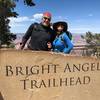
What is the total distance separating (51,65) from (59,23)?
29.8 inches

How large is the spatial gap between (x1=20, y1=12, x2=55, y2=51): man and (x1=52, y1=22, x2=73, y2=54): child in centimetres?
10

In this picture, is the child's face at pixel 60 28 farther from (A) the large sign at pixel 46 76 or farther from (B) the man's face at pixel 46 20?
(A) the large sign at pixel 46 76

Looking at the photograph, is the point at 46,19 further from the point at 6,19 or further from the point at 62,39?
the point at 6,19

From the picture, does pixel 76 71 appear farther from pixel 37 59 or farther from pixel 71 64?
pixel 37 59

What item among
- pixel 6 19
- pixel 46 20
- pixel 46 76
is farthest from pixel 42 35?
pixel 6 19

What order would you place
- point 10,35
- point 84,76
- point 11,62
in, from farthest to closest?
1. point 10,35
2. point 84,76
3. point 11,62

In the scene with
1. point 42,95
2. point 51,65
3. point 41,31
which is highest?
point 41,31

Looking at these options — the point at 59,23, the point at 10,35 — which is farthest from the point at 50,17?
the point at 10,35

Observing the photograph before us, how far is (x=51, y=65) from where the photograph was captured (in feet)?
19.2

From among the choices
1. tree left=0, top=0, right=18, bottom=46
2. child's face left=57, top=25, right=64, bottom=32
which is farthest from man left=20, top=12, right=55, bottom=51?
tree left=0, top=0, right=18, bottom=46

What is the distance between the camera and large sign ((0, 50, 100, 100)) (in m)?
5.70

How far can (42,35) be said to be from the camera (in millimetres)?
6180

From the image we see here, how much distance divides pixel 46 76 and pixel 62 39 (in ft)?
2.09

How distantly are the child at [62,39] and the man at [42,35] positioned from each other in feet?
0.31
